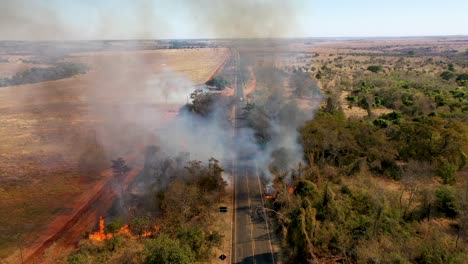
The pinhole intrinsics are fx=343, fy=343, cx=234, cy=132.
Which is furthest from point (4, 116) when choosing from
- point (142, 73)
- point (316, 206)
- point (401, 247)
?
point (401, 247)

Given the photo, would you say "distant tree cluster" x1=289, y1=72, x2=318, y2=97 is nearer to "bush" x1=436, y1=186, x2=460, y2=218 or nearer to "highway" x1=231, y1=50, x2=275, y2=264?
"highway" x1=231, y1=50, x2=275, y2=264

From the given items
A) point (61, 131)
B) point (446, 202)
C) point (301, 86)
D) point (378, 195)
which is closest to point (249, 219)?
point (378, 195)

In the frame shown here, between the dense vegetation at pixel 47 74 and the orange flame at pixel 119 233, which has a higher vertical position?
the dense vegetation at pixel 47 74

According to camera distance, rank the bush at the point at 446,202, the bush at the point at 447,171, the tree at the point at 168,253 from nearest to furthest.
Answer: the tree at the point at 168,253
the bush at the point at 446,202
the bush at the point at 447,171

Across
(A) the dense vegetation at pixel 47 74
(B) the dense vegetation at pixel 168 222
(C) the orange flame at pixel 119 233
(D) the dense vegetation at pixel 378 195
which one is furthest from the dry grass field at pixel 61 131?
(D) the dense vegetation at pixel 378 195

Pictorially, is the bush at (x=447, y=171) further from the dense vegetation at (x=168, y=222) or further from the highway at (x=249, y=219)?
the dense vegetation at (x=168, y=222)

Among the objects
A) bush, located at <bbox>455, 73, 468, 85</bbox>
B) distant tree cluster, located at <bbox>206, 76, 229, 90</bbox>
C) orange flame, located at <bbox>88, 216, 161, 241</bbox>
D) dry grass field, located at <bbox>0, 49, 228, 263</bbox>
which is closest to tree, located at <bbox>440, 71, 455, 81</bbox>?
bush, located at <bbox>455, 73, 468, 85</bbox>

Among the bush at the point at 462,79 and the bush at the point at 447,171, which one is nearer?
the bush at the point at 447,171
